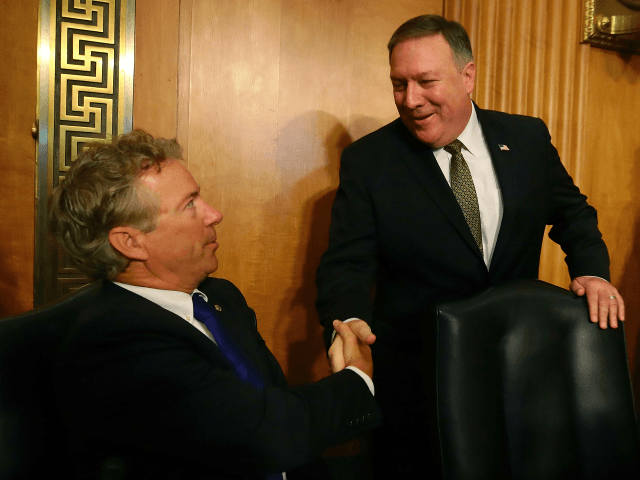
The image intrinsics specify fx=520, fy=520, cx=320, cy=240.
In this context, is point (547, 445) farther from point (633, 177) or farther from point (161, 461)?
point (633, 177)

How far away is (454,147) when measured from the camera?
1.77m

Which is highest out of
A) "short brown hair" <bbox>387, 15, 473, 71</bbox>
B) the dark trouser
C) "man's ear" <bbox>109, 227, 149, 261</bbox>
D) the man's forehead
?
"short brown hair" <bbox>387, 15, 473, 71</bbox>

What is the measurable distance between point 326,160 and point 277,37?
1.85 feet

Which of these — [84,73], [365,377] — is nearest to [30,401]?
[365,377]

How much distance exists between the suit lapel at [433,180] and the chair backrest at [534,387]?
45cm

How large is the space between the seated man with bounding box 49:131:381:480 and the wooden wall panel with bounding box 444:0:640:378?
1758mm

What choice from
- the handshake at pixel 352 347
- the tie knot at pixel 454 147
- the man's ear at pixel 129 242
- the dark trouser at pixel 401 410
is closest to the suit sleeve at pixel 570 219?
the tie knot at pixel 454 147

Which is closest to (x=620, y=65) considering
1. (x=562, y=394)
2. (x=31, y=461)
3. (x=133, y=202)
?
(x=562, y=394)

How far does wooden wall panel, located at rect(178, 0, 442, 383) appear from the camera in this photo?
85.4 inches

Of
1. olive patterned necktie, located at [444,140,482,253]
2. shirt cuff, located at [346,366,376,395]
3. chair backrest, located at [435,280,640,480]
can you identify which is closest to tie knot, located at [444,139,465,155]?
olive patterned necktie, located at [444,140,482,253]

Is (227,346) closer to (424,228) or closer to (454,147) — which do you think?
(424,228)

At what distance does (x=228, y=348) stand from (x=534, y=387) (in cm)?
70

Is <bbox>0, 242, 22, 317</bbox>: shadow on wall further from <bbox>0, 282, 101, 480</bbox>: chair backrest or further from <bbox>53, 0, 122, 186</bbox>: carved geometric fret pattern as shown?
<bbox>0, 282, 101, 480</bbox>: chair backrest

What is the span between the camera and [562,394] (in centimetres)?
118
